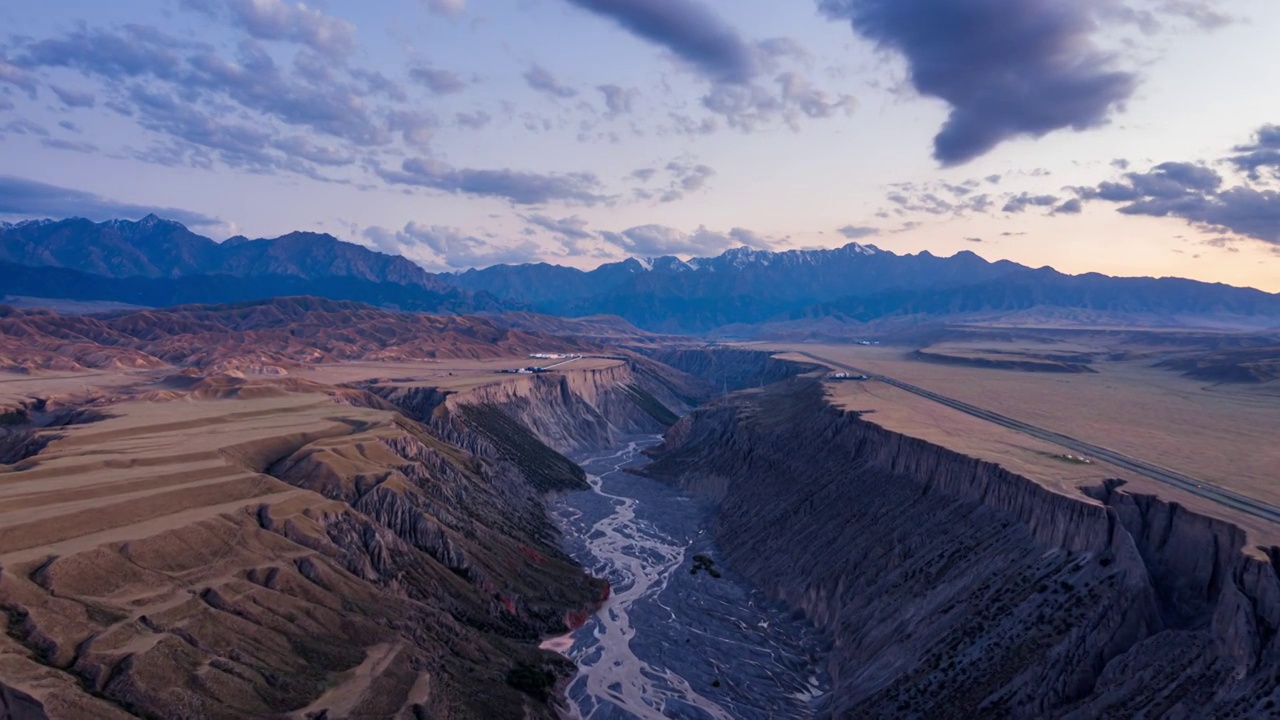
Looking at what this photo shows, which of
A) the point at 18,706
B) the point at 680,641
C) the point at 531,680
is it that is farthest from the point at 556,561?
the point at 18,706

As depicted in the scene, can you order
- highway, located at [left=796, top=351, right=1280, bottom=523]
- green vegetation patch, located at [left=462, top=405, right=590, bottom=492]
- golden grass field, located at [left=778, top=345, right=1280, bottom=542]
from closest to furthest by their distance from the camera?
1. highway, located at [left=796, top=351, right=1280, bottom=523]
2. golden grass field, located at [left=778, top=345, right=1280, bottom=542]
3. green vegetation patch, located at [left=462, top=405, right=590, bottom=492]

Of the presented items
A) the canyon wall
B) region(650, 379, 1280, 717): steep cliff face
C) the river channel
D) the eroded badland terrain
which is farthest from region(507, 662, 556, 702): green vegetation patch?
region(650, 379, 1280, 717): steep cliff face

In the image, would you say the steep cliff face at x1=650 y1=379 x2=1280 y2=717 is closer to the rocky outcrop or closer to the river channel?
the river channel

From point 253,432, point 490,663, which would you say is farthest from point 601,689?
point 253,432

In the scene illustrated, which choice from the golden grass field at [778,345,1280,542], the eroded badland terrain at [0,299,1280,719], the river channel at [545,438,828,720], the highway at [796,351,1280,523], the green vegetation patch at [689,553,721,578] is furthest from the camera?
the green vegetation patch at [689,553,721,578]

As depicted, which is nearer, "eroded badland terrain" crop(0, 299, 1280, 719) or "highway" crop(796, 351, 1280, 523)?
"eroded badland terrain" crop(0, 299, 1280, 719)

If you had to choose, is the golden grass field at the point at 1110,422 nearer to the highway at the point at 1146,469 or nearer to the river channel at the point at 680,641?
the highway at the point at 1146,469
